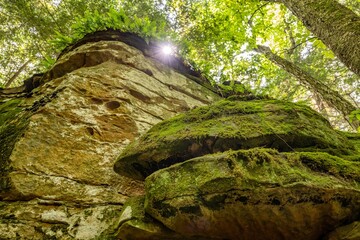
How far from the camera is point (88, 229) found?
2434mm

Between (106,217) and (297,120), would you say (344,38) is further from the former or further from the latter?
(106,217)

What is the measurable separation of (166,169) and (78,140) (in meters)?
1.59

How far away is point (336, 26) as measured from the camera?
3865 mm

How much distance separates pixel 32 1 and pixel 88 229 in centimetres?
1086

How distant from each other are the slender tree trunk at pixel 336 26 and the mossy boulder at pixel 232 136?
1.32 m

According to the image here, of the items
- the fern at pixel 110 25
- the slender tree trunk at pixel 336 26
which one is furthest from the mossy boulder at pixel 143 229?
the fern at pixel 110 25

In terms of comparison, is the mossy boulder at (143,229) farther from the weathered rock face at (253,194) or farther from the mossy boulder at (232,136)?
the mossy boulder at (232,136)

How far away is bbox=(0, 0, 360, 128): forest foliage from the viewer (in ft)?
20.5

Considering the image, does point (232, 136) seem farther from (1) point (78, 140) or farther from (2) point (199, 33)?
(2) point (199, 33)

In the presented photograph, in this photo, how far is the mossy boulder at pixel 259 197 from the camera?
5.87 feet

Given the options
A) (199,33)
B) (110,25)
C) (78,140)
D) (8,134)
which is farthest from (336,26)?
(199,33)

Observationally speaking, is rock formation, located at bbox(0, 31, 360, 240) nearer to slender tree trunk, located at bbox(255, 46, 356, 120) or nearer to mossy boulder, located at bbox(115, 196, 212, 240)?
mossy boulder, located at bbox(115, 196, 212, 240)

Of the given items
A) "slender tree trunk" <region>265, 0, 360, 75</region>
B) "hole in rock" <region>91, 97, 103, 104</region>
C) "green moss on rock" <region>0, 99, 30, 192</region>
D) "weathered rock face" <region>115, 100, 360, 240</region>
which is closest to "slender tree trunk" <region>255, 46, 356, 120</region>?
"slender tree trunk" <region>265, 0, 360, 75</region>

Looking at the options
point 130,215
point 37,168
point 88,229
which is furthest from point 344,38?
point 37,168
